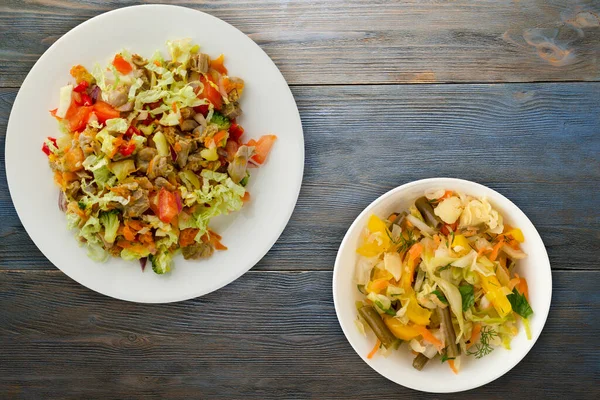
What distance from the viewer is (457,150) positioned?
204 centimetres

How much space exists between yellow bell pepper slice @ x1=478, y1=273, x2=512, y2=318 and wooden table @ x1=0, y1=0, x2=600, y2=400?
16.0 inches

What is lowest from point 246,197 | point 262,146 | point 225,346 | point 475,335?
point 225,346

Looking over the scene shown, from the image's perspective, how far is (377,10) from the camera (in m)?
1.99

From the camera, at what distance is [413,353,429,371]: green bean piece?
1920 mm

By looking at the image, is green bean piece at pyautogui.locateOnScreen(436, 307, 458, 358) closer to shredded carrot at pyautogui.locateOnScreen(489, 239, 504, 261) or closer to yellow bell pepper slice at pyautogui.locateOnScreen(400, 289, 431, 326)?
yellow bell pepper slice at pyautogui.locateOnScreen(400, 289, 431, 326)

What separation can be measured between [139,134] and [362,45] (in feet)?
2.73

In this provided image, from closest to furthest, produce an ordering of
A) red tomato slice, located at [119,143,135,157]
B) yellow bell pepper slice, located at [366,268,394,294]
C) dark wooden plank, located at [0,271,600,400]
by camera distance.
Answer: red tomato slice, located at [119,143,135,157], yellow bell pepper slice, located at [366,268,394,294], dark wooden plank, located at [0,271,600,400]

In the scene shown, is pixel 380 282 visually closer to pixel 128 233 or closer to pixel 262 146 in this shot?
pixel 262 146

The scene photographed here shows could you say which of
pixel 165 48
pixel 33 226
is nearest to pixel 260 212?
A: pixel 165 48

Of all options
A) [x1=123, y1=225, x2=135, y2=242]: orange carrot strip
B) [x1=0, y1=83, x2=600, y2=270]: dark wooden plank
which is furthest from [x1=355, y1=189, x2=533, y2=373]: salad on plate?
[x1=123, y1=225, x2=135, y2=242]: orange carrot strip

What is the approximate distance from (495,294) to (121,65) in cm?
137

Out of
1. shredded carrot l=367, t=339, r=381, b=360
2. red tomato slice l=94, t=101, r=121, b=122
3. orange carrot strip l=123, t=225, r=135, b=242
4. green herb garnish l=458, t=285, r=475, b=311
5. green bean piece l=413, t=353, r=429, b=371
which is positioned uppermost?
red tomato slice l=94, t=101, r=121, b=122

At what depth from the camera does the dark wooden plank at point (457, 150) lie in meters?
2.02

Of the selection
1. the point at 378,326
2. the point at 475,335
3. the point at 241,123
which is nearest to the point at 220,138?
the point at 241,123
